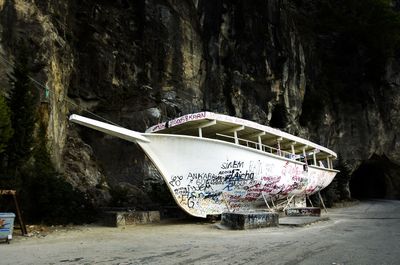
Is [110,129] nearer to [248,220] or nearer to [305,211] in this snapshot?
[248,220]

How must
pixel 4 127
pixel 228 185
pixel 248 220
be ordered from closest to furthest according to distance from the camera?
pixel 4 127 < pixel 248 220 < pixel 228 185

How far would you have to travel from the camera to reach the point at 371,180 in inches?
1929

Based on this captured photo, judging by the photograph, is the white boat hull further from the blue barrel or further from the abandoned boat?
the blue barrel

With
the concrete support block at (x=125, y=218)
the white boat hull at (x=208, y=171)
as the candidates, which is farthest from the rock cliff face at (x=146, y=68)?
the white boat hull at (x=208, y=171)

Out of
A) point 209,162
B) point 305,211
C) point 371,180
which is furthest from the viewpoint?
point 371,180

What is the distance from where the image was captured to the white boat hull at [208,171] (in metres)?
15.0

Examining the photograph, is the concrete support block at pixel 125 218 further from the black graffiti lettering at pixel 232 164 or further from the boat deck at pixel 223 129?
the black graffiti lettering at pixel 232 164

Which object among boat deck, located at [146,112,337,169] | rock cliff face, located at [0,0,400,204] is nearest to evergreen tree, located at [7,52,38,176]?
rock cliff face, located at [0,0,400,204]

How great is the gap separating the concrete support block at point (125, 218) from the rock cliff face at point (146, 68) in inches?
155

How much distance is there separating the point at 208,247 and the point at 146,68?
16091mm

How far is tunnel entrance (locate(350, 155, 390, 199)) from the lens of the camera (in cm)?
4338

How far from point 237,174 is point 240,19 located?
1658 cm

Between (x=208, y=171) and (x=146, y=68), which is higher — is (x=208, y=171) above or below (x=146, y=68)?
below

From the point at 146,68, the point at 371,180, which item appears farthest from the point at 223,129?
the point at 371,180
